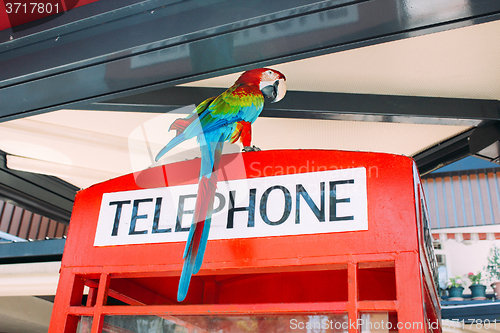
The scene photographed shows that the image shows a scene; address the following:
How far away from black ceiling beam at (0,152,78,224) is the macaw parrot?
238 centimetres

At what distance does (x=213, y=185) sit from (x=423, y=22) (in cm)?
99

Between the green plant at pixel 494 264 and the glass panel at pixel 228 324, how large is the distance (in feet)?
24.4

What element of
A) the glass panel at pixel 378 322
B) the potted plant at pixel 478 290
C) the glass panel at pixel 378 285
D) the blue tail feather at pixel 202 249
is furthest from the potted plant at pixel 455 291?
the blue tail feather at pixel 202 249

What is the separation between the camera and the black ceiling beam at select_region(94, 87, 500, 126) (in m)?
2.57

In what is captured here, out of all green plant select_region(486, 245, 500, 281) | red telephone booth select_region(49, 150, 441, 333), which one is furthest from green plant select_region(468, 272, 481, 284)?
red telephone booth select_region(49, 150, 441, 333)

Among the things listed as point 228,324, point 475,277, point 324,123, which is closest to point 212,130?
point 228,324

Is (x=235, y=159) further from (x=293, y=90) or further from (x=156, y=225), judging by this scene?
(x=293, y=90)

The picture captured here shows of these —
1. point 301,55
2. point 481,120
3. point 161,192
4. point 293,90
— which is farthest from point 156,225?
point 481,120

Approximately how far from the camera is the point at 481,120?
2.61 meters

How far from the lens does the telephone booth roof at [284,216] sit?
1659 mm

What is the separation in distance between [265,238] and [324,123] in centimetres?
146

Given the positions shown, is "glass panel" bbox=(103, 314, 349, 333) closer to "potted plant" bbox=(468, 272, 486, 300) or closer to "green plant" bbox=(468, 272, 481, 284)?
"potted plant" bbox=(468, 272, 486, 300)

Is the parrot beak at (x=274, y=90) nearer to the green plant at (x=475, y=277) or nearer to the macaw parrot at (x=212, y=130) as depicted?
the macaw parrot at (x=212, y=130)

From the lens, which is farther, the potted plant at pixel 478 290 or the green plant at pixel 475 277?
the green plant at pixel 475 277
